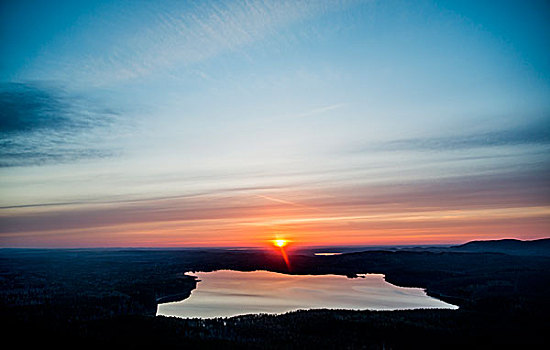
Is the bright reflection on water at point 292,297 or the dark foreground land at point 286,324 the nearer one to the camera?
the dark foreground land at point 286,324

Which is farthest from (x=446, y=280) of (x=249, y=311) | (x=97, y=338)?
(x=97, y=338)

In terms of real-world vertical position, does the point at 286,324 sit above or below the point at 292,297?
above

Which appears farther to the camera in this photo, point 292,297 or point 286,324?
point 292,297

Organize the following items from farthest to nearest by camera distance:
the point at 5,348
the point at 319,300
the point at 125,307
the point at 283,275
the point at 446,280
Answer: the point at 283,275 → the point at 446,280 → the point at 319,300 → the point at 125,307 → the point at 5,348

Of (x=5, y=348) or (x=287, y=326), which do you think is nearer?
(x=5, y=348)

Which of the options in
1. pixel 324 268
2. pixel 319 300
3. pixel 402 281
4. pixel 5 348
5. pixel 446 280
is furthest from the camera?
pixel 324 268

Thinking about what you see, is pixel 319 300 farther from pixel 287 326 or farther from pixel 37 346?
pixel 37 346

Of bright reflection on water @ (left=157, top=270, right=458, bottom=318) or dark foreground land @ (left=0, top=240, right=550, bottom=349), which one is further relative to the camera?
bright reflection on water @ (left=157, top=270, right=458, bottom=318)
